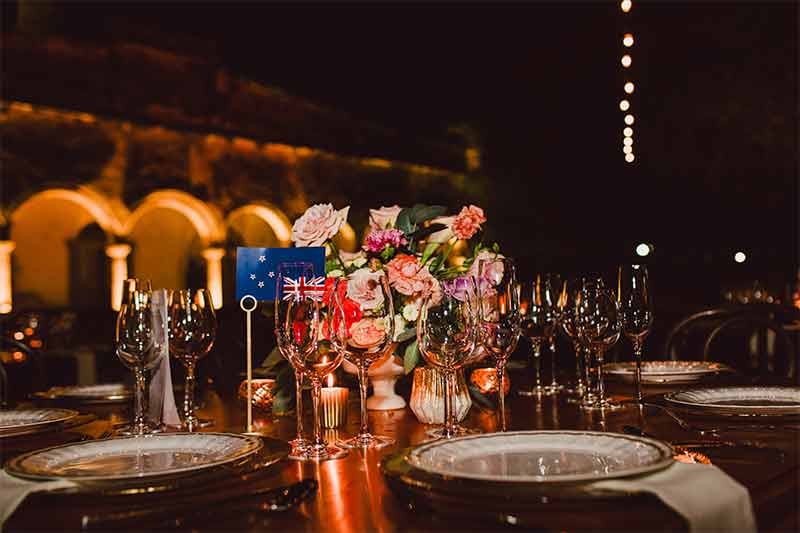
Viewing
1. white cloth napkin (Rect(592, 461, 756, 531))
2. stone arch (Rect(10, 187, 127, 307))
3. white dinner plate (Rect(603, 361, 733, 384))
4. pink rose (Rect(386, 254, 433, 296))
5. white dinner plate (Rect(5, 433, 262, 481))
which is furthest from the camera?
stone arch (Rect(10, 187, 127, 307))

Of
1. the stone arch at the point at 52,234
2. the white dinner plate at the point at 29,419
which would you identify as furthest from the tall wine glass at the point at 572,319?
the stone arch at the point at 52,234

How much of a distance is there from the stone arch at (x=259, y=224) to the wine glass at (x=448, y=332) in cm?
782

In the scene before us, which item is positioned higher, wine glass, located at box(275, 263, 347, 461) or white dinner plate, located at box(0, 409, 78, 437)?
wine glass, located at box(275, 263, 347, 461)

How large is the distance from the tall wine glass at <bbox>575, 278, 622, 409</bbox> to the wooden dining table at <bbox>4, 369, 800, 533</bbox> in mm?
245

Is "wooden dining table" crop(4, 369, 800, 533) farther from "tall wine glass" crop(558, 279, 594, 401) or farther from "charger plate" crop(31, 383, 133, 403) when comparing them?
"charger plate" crop(31, 383, 133, 403)

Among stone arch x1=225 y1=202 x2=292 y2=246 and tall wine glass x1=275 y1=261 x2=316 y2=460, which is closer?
tall wine glass x1=275 y1=261 x2=316 y2=460

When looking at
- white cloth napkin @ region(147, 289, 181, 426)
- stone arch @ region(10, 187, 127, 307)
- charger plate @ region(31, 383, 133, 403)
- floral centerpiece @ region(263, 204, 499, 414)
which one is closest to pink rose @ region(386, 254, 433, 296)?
floral centerpiece @ region(263, 204, 499, 414)

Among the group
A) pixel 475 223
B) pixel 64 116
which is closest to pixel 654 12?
pixel 64 116

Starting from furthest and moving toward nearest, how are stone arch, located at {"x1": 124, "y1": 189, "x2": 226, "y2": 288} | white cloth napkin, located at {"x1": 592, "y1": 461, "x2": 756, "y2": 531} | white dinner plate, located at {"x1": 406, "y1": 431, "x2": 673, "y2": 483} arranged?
stone arch, located at {"x1": 124, "y1": 189, "x2": 226, "y2": 288}
white dinner plate, located at {"x1": 406, "y1": 431, "x2": 673, "y2": 483}
white cloth napkin, located at {"x1": 592, "y1": 461, "x2": 756, "y2": 531}

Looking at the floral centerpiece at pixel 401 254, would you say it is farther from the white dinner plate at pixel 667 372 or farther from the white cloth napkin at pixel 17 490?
the white cloth napkin at pixel 17 490

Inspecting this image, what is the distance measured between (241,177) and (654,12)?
457 cm

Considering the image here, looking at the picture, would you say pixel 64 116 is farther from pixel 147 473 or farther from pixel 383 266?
pixel 147 473

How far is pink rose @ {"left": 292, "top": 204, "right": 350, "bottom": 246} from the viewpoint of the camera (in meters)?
1.87

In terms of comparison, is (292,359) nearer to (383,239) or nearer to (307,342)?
(307,342)
